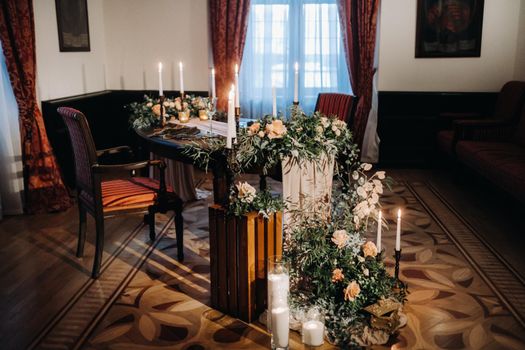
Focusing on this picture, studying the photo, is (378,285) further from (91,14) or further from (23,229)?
(91,14)

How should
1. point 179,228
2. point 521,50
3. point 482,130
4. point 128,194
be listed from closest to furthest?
point 128,194, point 179,228, point 482,130, point 521,50

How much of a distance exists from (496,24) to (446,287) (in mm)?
3906

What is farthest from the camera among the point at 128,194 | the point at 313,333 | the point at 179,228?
the point at 179,228

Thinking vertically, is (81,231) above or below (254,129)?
below

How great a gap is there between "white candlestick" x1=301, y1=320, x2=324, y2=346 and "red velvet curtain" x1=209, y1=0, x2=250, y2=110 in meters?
4.19

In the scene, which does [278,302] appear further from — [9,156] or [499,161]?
[9,156]

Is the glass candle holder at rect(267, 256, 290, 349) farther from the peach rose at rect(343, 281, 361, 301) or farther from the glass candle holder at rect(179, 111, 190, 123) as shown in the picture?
the glass candle holder at rect(179, 111, 190, 123)

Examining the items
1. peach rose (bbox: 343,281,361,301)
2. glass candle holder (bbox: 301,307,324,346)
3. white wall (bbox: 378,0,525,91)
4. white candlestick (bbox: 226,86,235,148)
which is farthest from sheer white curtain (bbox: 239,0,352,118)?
glass candle holder (bbox: 301,307,324,346)

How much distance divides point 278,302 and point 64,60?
3798mm

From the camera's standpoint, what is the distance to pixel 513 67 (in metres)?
6.09

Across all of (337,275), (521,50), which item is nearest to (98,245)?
(337,275)

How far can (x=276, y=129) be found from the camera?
286 centimetres

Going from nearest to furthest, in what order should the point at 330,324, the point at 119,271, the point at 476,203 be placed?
1. the point at 330,324
2. the point at 119,271
3. the point at 476,203

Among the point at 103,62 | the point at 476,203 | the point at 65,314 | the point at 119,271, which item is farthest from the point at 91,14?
the point at 476,203
